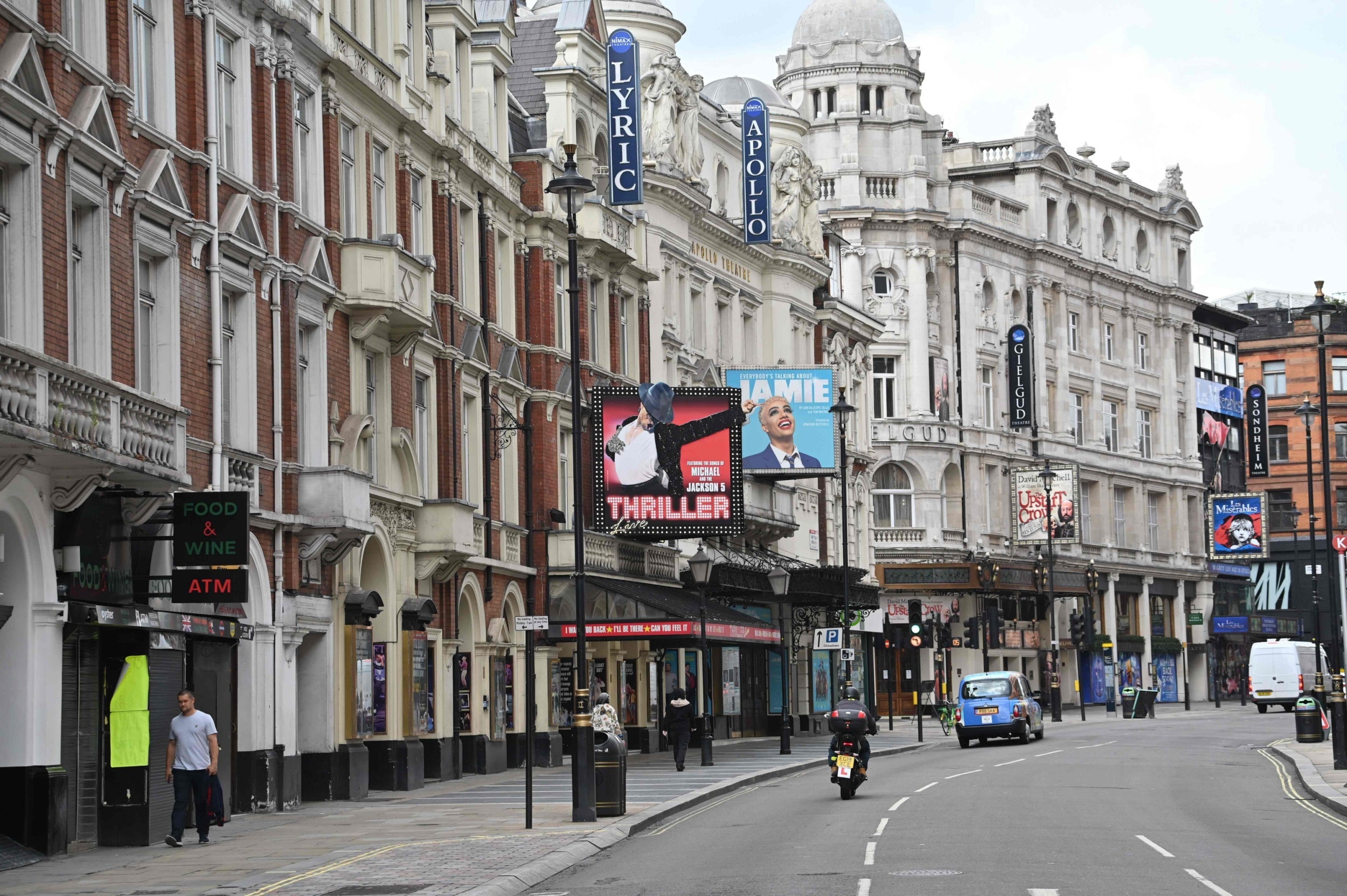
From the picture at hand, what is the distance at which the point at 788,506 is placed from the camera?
2367 inches

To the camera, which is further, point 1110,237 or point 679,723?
point 1110,237

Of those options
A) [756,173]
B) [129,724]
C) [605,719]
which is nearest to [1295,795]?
[605,719]

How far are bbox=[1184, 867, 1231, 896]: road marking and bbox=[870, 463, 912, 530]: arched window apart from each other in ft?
203

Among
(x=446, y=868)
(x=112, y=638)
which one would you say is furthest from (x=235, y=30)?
(x=446, y=868)

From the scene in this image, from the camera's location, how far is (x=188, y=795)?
76.2ft

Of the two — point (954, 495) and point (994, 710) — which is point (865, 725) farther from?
point (954, 495)

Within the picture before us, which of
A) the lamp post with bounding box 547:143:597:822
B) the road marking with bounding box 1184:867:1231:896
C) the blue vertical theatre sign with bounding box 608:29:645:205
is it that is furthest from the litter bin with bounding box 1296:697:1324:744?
the road marking with bounding box 1184:867:1231:896

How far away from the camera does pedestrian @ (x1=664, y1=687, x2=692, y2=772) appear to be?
38.4 m

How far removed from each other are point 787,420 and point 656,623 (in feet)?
44.0

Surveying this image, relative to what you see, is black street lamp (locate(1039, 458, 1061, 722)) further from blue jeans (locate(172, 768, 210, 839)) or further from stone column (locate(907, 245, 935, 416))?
blue jeans (locate(172, 768, 210, 839))

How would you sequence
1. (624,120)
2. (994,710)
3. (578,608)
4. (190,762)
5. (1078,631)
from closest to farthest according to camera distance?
1. (190,762)
2. (578,608)
3. (624,120)
4. (994,710)
5. (1078,631)

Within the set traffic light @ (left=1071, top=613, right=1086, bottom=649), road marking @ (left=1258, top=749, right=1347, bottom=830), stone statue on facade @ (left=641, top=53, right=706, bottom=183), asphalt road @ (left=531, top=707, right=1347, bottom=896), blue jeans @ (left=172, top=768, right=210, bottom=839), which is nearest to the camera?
asphalt road @ (left=531, top=707, right=1347, bottom=896)

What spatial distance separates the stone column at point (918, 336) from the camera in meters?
81.9

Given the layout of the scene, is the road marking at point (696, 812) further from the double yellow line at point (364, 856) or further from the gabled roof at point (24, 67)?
the gabled roof at point (24, 67)
